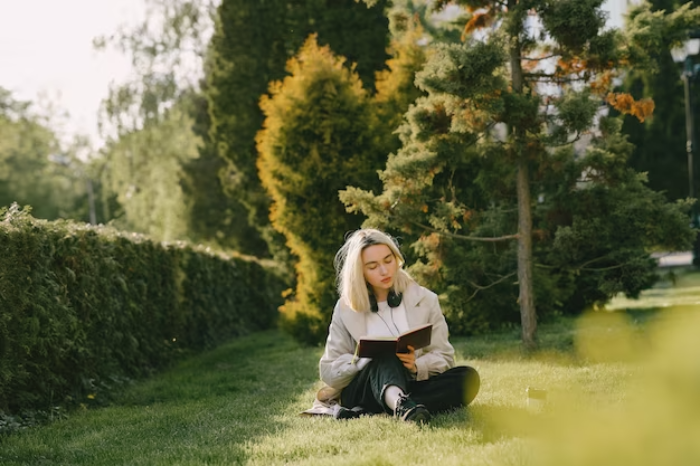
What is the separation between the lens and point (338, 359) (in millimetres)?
6242

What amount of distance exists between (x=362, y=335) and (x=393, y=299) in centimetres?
38

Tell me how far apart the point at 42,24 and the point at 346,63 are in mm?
18064

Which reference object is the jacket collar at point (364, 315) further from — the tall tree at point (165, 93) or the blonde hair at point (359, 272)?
the tall tree at point (165, 93)

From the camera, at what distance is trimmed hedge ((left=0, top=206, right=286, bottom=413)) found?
735 centimetres

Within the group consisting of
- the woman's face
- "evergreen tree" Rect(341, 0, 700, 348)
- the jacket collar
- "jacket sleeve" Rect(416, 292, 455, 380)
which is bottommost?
"jacket sleeve" Rect(416, 292, 455, 380)

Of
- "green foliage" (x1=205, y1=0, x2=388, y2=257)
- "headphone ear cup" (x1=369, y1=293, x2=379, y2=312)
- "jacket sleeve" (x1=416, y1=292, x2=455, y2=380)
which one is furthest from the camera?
"green foliage" (x1=205, y1=0, x2=388, y2=257)

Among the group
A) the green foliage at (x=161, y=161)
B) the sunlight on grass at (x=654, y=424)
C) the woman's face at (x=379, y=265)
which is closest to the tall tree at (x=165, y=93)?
the green foliage at (x=161, y=161)

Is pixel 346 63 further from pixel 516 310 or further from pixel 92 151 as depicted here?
pixel 92 151

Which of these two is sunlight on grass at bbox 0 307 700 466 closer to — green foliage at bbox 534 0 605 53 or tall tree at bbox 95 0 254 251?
green foliage at bbox 534 0 605 53

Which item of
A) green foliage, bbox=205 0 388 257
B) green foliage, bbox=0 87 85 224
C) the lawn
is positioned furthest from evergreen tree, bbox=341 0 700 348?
green foliage, bbox=0 87 85 224

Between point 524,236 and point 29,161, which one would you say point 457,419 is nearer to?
point 524,236

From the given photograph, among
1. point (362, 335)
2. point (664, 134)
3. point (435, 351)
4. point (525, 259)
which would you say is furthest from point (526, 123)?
point (664, 134)

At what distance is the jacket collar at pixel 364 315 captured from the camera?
6.31 metres

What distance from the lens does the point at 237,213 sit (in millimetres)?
28938
